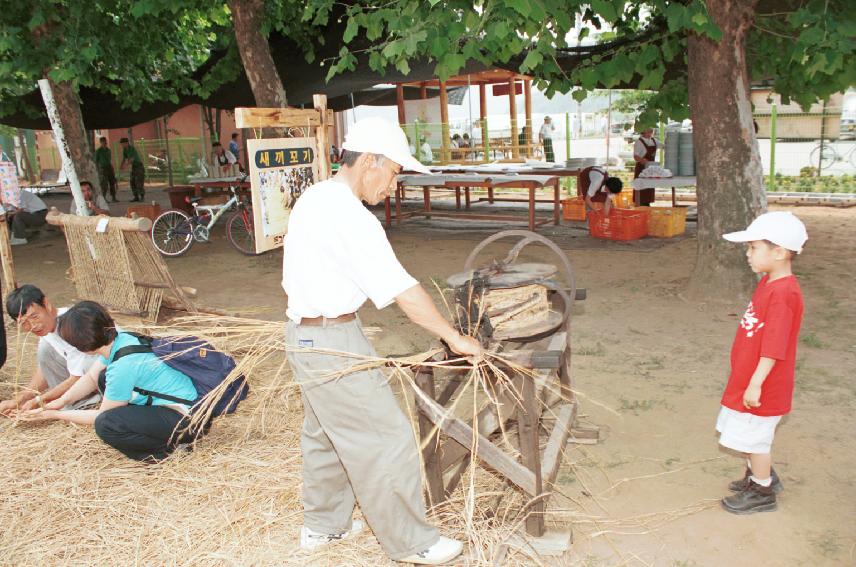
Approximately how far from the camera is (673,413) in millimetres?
4285

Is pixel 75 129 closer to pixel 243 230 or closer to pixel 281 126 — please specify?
pixel 243 230

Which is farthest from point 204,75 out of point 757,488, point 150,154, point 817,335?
point 150,154

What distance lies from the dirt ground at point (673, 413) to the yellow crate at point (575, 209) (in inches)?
120

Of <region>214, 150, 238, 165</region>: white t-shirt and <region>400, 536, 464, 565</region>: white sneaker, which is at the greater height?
<region>214, 150, 238, 165</region>: white t-shirt

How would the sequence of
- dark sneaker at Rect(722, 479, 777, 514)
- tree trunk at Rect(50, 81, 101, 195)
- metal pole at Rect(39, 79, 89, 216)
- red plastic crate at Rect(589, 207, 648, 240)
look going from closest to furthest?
dark sneaker at Rect(722, 479, 777, 514)
metal pole at Rect(39, 79, 89, 216)
red plastic crate at Rect(589, 207, 648, 240)
tree trunk at Rect(50, 81, 101, 195)

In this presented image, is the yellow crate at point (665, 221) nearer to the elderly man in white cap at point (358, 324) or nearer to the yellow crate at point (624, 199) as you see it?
the yellow crate at point (624, 199)

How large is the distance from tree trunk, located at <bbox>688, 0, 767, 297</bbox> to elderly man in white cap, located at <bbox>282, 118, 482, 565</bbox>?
4.35 m

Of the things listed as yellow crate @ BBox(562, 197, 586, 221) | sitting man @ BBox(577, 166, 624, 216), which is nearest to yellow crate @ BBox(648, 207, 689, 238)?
sitting man @ BBox(577, 166, 624, 216)

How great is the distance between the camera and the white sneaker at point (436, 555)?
275 cm

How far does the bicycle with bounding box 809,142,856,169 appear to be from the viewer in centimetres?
1540

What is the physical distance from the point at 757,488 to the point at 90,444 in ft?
12.2

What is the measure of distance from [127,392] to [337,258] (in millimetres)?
1840

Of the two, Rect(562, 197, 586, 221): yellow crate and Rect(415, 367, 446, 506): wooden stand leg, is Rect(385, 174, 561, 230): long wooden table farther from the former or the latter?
Rect(415, 367, 446, 506): wooden stand leg

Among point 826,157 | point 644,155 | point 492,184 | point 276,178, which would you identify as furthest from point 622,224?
point 826,157
